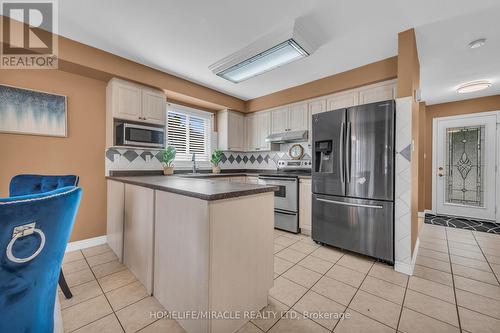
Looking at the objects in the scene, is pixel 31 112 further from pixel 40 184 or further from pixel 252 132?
pixel 252 132

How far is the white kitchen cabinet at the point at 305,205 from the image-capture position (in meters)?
3.16

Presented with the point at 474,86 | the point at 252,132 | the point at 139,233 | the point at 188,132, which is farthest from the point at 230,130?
the point at 474,86

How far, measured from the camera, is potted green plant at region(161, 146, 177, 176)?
3332 millimetres

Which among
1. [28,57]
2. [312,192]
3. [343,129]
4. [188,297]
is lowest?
[188,297]

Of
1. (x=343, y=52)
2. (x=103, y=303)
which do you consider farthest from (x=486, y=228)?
(x=103, y=303)

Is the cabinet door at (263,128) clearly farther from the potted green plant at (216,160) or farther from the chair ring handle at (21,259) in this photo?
the chair ring handle at (21,259)

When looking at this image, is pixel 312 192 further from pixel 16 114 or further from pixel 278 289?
pixel 16 114

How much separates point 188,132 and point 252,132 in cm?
136

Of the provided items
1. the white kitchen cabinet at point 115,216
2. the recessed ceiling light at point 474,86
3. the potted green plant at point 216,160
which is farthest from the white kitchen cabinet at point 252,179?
the recessed ceiling light at point 474,86

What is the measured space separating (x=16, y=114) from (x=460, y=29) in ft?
15.7

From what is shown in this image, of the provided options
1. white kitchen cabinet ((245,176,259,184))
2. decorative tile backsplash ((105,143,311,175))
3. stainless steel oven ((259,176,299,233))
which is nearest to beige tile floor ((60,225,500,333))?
stainless steel oven ((259,176,299,233))

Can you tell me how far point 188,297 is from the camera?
4.32 ft

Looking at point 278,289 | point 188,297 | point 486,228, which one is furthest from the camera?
point 486,228

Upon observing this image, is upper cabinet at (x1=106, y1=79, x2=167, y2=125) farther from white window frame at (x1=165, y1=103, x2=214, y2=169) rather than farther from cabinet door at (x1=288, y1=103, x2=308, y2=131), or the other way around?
cabinet door at (x1=288, y1=103, x2=308, y2=131)
